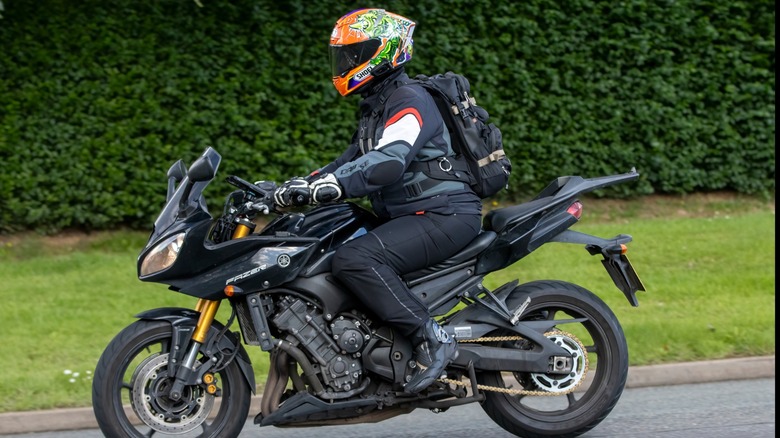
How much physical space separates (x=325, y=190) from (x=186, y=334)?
881 millimetres

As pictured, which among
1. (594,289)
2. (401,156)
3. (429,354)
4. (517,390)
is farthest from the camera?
(594,289)

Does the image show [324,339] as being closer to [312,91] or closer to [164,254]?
[164,254]

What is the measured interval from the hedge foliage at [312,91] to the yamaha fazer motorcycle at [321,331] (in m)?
5.33

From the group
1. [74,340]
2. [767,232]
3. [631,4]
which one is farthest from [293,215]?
[631,4]

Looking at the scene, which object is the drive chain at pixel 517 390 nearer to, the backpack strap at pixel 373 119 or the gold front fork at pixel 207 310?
the backpack strap at pixel 373 119

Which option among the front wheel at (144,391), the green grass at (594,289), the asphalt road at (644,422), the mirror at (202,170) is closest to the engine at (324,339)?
the front wheel at (144,391)

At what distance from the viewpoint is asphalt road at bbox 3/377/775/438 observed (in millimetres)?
5703

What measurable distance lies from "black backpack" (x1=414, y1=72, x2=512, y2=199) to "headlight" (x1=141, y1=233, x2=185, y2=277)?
1302mm

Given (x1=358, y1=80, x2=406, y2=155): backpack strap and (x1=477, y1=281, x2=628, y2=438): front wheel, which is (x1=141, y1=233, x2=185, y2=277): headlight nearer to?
(x1=358, y1=80, x2=406, y2=155): backpack strap

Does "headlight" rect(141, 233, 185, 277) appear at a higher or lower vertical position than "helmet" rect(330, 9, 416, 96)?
lower

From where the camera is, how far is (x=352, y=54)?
5137mm

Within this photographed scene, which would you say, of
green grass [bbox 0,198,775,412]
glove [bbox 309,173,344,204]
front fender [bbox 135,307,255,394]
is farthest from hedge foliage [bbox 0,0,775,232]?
glove [bbox 309,173,344,204]

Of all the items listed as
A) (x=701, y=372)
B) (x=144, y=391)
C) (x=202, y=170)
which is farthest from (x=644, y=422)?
(x=202, y=170)

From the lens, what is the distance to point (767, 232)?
413 inches
